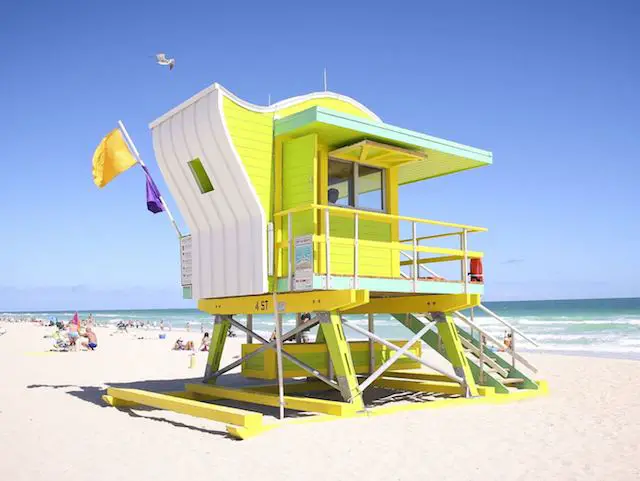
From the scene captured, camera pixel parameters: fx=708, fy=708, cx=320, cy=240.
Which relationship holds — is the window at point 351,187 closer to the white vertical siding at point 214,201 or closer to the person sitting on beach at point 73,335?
the white vertical siding at point 214,201

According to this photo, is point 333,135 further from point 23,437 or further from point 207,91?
point 23,437

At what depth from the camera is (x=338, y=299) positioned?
1109 centimetres

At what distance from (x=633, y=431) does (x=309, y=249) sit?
18.1ft

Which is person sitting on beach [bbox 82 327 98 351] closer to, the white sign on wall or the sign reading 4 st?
the white sign on wall

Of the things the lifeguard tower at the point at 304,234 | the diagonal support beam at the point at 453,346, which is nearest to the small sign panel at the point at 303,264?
the lifeguard tower at the point at 304,234

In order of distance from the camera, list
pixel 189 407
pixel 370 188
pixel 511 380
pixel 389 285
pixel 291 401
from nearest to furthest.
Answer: pixel 189 407 → pixel 291 401 → pixel 389 285 → pixel 370 188 → pixel 511 380

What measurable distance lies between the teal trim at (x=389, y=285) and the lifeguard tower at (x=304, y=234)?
22 mm

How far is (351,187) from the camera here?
12.8 metres

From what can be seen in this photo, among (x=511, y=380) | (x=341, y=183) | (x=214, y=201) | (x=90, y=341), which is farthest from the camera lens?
(x=90, y=341)

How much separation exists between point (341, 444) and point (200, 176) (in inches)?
225

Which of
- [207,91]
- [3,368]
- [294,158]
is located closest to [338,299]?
[294,158]

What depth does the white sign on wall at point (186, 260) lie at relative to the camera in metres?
13.7

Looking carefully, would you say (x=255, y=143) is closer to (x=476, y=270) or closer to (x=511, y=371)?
(x=476, y=270)

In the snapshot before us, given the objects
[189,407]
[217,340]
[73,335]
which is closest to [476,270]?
[217,340]
